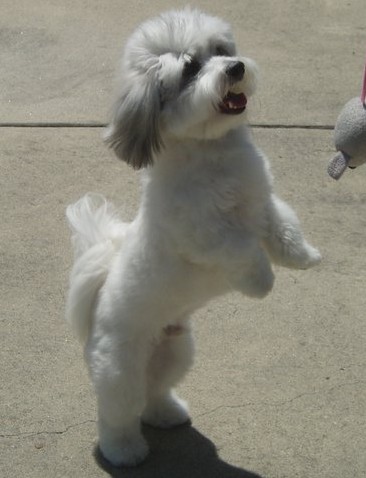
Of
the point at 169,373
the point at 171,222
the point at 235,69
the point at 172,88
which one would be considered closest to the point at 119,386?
the point at 169,373

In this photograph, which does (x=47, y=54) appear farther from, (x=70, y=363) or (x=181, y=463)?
(x=181, y=463)

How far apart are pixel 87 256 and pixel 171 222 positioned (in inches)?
17.0

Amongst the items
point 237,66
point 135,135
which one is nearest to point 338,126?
point 237,66

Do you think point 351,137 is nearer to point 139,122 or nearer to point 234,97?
point 234,97

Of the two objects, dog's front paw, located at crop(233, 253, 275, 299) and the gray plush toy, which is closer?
the gray plush toy

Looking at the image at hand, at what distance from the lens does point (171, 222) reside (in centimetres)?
348

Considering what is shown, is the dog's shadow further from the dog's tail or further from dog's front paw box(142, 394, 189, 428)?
the dog's tail

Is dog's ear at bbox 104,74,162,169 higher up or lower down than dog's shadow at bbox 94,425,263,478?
higher up

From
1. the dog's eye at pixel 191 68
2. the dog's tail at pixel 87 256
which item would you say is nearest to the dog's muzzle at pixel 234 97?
the dog's eye at pixel 191 68

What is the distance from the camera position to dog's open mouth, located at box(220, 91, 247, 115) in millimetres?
3396

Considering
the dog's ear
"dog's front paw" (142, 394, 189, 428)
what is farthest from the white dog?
"dog's front paw" (142, 394, 189, 428)

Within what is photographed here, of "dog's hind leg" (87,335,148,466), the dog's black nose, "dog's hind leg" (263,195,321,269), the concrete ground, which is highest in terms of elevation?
the dog's black nose

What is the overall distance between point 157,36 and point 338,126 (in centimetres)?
66

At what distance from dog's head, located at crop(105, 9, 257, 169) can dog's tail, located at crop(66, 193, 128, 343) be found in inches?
15.0
